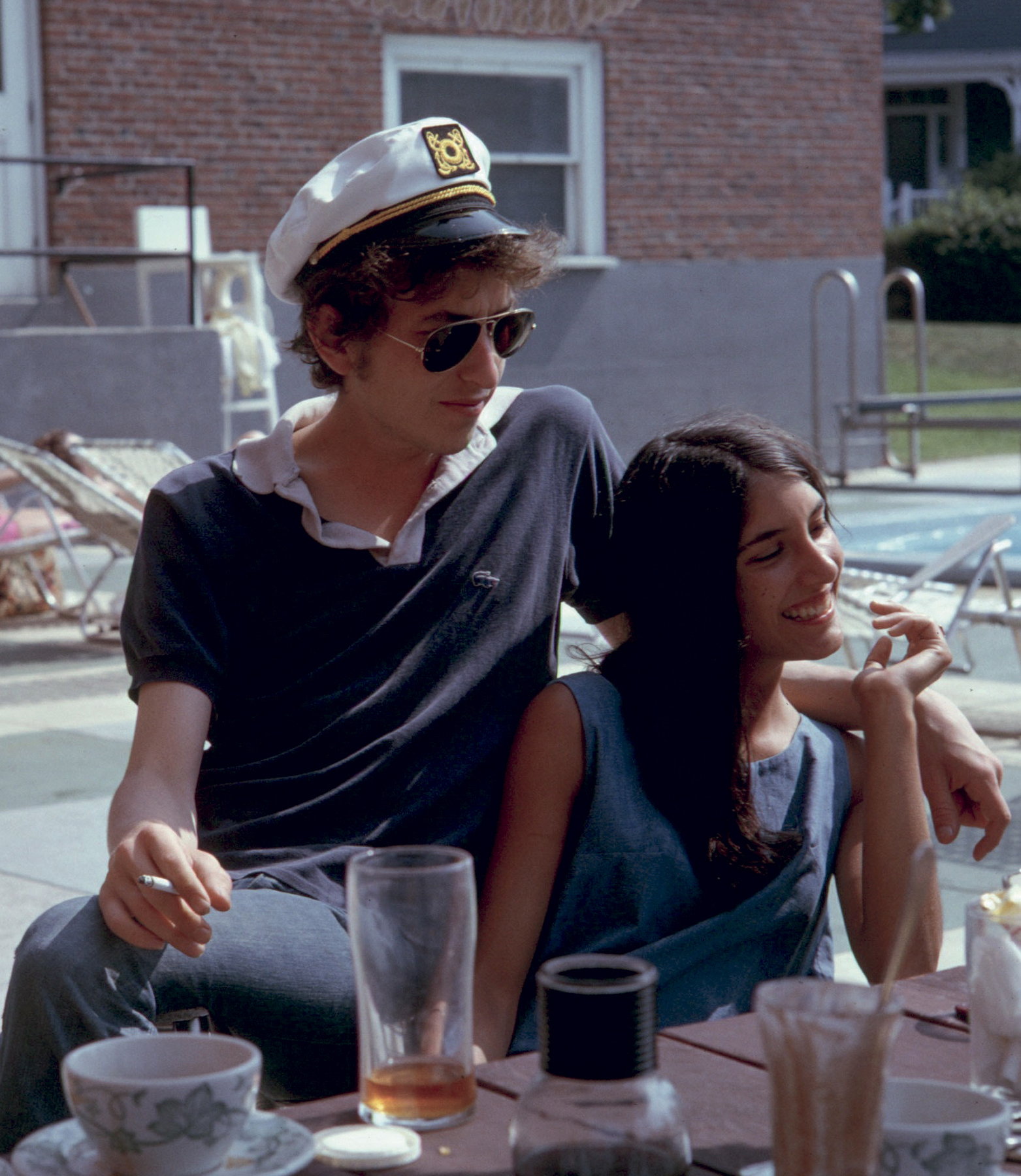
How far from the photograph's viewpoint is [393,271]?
7.59 ft

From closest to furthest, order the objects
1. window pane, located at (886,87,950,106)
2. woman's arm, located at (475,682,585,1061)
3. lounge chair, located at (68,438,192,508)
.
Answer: woman's arm, located at (475,682,585,1061) < lounge chair, located at (68,438,192,508) < window pane, located at (886,87,950,106)

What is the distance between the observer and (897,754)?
7.20 feet

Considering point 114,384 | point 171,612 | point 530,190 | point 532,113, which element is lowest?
point 171,612

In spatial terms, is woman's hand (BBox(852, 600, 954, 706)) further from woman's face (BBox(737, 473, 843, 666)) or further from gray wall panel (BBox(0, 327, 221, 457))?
gray wall panel (BBox(0, 327, 221, 457))

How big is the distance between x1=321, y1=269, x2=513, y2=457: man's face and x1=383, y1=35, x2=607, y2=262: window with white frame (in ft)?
38.6

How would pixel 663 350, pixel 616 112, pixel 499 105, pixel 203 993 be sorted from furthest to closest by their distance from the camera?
pixel 663 350
pixel 616 112
pixel 499 105
pixel 203 993

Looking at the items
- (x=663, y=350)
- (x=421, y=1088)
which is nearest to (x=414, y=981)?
(x=421, y=1088)

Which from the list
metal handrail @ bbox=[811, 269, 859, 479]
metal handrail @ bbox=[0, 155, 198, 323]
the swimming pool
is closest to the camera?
the swimming pool

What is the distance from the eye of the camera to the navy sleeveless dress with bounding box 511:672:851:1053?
2127 millimetres

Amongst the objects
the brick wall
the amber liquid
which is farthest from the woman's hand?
the brick wall

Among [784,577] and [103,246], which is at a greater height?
[103,246]

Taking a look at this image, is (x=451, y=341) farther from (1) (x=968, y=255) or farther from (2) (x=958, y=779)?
(1) (x=968, y=255)

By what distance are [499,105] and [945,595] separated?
8643mm

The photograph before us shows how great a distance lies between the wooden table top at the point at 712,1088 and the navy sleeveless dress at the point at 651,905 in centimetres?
37
